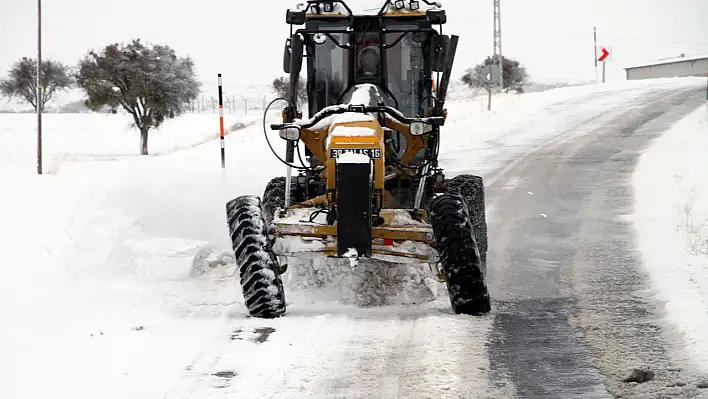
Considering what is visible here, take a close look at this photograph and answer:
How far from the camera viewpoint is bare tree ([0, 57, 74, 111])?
66.7 meters

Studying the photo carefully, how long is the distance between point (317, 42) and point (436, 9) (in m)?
1.28

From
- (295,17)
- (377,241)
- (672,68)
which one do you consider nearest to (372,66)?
(295,17)

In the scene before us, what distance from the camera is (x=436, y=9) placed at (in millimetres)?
7980

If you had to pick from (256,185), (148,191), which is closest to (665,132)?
(256,185)

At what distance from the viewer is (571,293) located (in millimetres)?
7105

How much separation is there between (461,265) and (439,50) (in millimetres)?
2901

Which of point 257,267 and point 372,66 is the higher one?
point 372,66

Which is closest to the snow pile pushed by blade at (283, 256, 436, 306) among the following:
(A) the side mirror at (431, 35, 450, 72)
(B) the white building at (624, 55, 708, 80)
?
(A) the side mirror at (431, 35, 450, 72)

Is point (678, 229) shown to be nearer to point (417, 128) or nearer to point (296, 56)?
point (417, 128)

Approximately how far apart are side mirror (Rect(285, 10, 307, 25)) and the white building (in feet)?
187

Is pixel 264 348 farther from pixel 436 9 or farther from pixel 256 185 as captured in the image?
pixel 256 185

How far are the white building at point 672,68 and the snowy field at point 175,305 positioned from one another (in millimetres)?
50147

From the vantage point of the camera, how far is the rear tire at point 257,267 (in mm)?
6250

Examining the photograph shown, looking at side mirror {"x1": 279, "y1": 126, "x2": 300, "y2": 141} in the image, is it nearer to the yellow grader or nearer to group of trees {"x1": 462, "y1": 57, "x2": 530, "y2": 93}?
the yellow grader
